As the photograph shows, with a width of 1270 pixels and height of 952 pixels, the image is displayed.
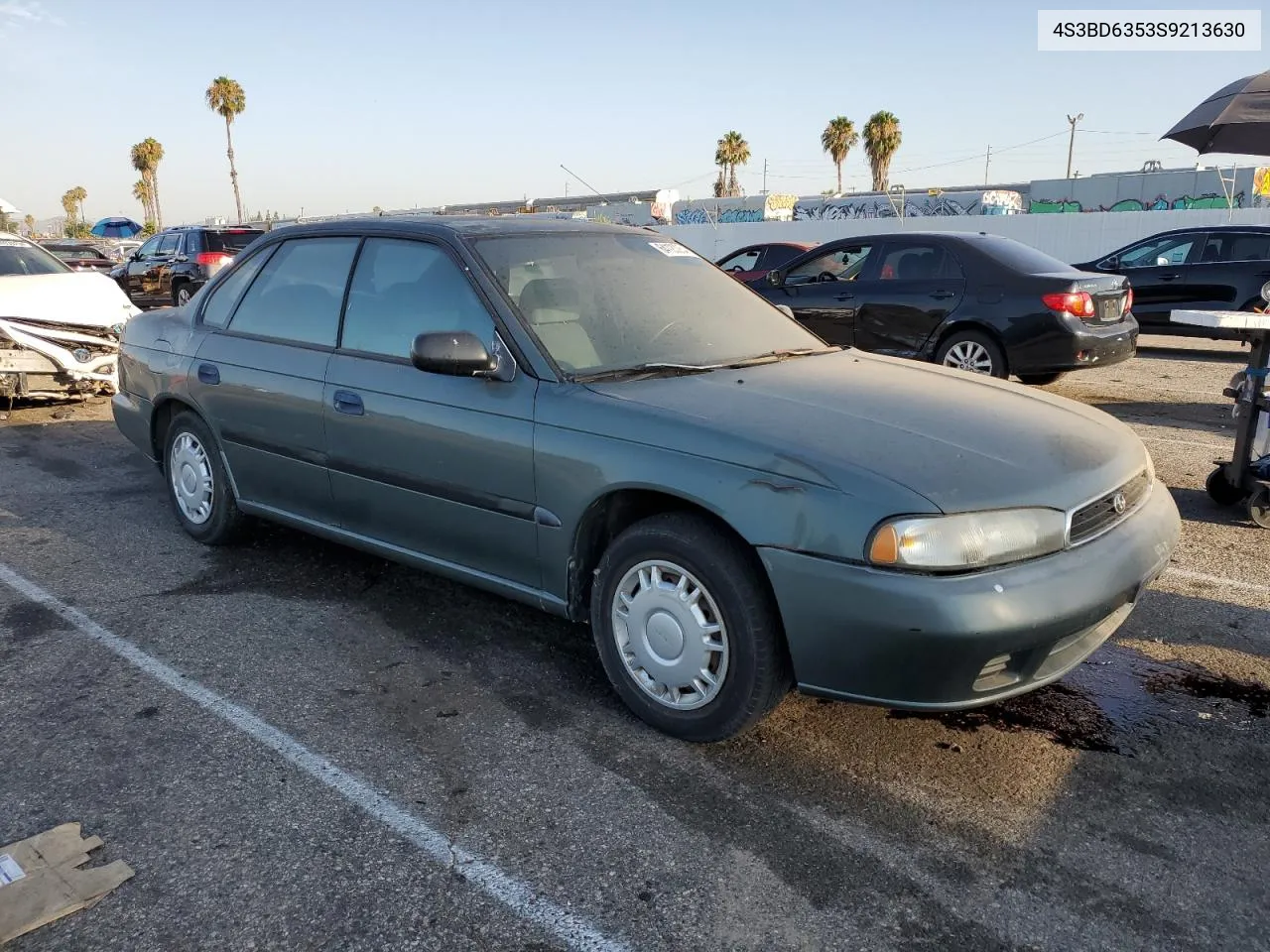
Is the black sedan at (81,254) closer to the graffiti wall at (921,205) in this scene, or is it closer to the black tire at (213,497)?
the black tire at (213,497)

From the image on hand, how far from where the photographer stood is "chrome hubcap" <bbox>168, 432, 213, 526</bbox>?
16.0 ft

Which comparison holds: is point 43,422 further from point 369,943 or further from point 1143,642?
point 1143,642

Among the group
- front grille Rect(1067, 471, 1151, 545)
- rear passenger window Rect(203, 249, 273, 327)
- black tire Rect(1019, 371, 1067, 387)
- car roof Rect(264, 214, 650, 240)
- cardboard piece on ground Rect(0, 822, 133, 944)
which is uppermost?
car roof Rect(264, 214, 650, 240)

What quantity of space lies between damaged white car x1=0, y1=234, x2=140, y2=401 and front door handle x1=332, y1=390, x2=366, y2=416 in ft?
16.6

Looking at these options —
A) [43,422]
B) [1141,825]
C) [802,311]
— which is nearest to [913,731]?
[1141,825]

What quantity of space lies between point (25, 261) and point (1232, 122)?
10046 millimetres

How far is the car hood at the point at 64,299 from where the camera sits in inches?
325

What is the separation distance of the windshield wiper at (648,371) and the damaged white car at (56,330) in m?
6.11

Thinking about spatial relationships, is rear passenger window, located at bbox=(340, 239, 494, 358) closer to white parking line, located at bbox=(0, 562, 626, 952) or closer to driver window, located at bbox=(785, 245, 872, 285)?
white parking line, located at bbox=(0, 562, 626, 952)

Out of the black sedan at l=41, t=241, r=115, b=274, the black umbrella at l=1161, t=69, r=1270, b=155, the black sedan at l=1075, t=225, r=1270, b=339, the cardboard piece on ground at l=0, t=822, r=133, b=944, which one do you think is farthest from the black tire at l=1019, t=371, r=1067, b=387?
the black sedan at l=41, t=241, r=115, b=274

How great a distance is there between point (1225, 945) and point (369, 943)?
194cm

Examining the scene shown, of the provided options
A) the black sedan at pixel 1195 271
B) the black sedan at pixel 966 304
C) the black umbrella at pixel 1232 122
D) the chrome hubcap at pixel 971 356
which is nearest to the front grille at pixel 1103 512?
the black umbrella at pixel 1232 122

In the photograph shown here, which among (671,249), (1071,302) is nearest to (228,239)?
(1071,302)

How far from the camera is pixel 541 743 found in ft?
10.3
